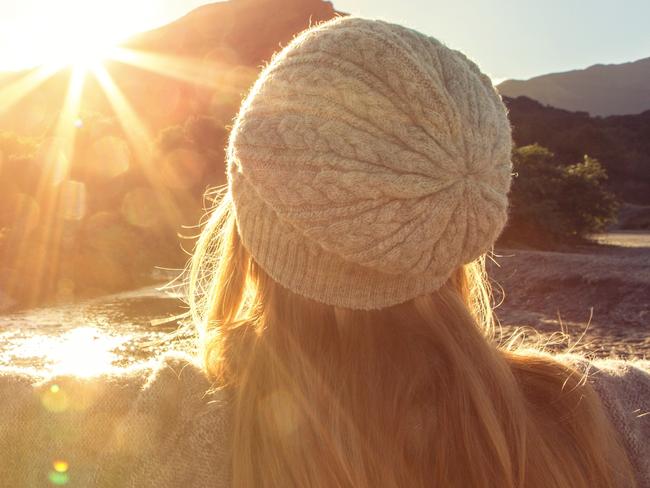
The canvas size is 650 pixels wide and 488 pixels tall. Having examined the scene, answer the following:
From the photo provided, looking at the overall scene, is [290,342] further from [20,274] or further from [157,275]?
[157,275]

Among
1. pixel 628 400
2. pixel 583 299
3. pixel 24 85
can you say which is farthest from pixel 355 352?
pixel 24 85

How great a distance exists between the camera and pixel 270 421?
Result: 109cm

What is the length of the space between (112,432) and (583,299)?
6.56 metres

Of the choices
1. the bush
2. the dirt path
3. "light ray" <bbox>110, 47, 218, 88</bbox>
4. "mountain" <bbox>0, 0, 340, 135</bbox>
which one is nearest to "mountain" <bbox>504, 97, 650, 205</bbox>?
the bush

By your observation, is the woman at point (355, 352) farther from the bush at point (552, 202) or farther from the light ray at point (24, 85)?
the light ray at point (24, 85)

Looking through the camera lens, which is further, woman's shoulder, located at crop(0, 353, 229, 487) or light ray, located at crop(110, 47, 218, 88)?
light ray, located at crop(110, 47, 218, 88)

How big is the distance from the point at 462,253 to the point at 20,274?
28.2 feet

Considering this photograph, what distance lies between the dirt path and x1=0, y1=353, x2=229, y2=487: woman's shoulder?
14.4 feet

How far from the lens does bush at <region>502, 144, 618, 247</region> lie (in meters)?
12.8

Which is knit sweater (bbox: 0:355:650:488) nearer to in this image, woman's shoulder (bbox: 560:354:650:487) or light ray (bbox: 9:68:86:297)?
woman's shoulder (bbox: 560:354:650:487)

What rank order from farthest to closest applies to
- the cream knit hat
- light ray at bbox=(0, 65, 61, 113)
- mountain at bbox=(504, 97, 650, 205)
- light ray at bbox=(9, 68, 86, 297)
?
light ray at bbox=(0, 65, 61, 113), mountain at bbox=(504, 97, 650, 205), light ray at bbox=(9, 68, 86, 297), the cream knit hat

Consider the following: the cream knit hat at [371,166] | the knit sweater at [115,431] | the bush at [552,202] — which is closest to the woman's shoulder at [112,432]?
the knit sweater at [115,431]

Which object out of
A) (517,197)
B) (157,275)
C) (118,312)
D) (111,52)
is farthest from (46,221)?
(111,52)

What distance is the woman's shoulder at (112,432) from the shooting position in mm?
1020
